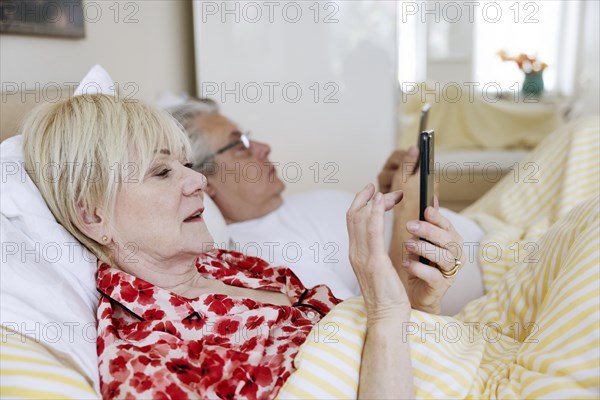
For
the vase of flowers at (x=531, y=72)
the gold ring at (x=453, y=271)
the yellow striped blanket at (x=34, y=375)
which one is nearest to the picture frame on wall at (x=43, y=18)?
the yellow striped blanket at (x=34, y=375)

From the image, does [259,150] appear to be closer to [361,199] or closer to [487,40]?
[361,199]

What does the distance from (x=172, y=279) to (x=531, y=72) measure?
4.69 metres

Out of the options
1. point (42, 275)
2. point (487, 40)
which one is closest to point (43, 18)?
point (42, 275)

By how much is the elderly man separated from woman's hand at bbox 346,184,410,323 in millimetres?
784

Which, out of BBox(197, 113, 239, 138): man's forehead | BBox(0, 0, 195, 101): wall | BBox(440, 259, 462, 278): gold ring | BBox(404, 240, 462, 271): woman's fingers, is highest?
BBox(0, 0, 195, 101): wall

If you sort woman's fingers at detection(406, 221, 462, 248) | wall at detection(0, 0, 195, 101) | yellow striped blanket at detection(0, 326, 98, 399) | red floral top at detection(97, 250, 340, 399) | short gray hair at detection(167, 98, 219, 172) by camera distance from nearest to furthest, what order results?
yellow striped blanket at detection(0, 326, 98, 399) → red floral top at detection(97, 250, 340, 399) → woman's fingers at detection(406, 221, 462, 248) → wall at detection(0, 0, 195, 101) → short gray hair at detection(167, 98, 219, 172)

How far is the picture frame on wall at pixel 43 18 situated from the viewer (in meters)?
1.50

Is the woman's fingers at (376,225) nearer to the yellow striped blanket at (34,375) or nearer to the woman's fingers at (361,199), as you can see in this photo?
the woman's fingers at (361,199)

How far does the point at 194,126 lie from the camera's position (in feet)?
6.60

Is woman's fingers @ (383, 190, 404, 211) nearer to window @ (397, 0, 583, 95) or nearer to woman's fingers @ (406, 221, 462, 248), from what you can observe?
woman's fingers @ (406, 221, 462, 248)

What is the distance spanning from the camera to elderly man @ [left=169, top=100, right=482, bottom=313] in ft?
5.99

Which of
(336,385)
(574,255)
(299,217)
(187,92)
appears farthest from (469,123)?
(336,385)

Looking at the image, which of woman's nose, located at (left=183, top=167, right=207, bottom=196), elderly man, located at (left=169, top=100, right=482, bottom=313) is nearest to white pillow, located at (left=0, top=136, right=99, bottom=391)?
woman's nose, located at (left=183, top=167, right=207, bottom=196)

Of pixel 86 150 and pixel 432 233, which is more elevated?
pixel 86 150
